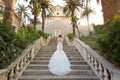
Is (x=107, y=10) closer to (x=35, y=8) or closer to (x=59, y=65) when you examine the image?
(x=59, y=65)

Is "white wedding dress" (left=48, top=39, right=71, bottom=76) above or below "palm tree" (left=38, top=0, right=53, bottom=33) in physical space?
below

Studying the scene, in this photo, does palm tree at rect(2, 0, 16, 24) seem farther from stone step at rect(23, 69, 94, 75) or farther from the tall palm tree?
the tall palm tree

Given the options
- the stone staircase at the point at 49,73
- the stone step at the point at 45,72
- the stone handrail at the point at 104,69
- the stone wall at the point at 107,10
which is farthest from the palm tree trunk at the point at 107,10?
the stone step at the point at 45,72

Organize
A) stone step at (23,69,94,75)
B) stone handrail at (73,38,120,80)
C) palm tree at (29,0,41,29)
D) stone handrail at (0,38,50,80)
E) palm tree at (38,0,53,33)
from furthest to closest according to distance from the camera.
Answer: palm tree at (38,0,53,33) → palm tree at (29,0,41,29) → stone step at (23,69,94,75) → stone handrail at (0,38,50,80) → stone handrail at (73,38,120,80)

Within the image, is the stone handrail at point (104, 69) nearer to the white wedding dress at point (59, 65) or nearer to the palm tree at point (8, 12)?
the white wedding dress at point (59, 65)

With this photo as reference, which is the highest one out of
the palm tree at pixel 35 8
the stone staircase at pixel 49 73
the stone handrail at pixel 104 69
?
the palm tree at pixel 35 8

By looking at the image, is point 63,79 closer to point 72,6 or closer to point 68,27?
point 72,6

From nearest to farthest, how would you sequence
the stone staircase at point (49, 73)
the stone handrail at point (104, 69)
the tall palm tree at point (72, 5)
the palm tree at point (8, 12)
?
the stone handrail at point (104, 69)
the stone staircase at point (49, 73)
the palm tree at point (8, 12)
the tall palm tree at point (72, 5)

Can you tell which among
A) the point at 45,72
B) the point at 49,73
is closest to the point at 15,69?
the point at 45,72

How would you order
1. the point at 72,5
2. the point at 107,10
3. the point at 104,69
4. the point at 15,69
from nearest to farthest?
the point at 104,69
the point at 15,69
the point at 107,10
the point at 72,5

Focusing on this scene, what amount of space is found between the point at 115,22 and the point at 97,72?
2.36m

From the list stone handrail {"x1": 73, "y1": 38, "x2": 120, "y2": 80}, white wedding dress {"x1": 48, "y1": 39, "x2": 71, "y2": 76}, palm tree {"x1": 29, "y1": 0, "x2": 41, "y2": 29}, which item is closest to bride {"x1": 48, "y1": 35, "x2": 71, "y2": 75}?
white wedding dress {"x1": 48, "y1": 39, "x2": 71, "y2": 76}

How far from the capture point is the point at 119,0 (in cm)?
1351

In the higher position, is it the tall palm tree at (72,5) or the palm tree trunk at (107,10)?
the tall palm tree at (72,5)
